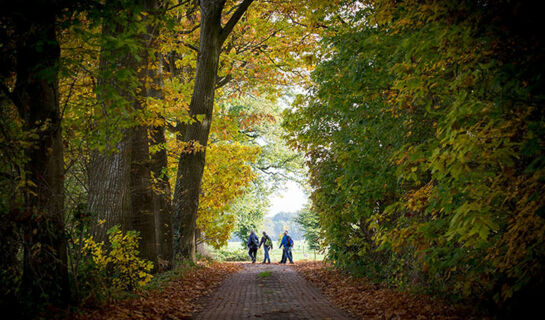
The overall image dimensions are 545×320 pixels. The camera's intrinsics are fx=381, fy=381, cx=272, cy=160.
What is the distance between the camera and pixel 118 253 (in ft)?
23.1

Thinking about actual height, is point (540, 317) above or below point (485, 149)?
below

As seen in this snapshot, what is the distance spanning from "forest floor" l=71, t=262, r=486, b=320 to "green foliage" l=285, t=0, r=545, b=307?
0.76 meters

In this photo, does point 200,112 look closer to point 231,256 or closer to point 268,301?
point 268,301

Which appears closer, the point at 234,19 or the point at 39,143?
the point at 39,143

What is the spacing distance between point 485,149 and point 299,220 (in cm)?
2303

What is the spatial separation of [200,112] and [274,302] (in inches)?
255

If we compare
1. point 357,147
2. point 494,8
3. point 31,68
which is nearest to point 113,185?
point 31,68

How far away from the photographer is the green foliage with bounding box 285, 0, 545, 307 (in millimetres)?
4012

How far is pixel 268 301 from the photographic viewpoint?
888 cm

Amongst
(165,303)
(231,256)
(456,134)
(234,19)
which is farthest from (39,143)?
(231,256)

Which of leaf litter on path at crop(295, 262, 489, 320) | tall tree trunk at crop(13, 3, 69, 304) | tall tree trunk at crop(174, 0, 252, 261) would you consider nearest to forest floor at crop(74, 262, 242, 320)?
tall tree trunk at crop(13, 3, 69, 304)

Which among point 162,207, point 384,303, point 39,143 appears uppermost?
point 39,143

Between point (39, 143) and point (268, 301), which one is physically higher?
point (39, 143)

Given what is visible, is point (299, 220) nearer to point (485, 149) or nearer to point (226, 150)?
point (226, 150)
